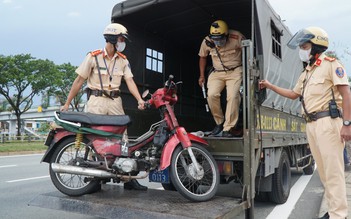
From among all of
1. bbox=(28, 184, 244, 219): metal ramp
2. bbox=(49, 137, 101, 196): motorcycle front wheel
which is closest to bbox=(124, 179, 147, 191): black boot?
bbox=(28, 184, 244, 219): metal ramp

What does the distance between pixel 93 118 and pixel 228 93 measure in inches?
78.5

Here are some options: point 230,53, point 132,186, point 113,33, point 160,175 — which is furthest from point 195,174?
point 230,53

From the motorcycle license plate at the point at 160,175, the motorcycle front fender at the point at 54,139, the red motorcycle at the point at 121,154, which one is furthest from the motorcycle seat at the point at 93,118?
the motorcycle license plate at the point at 160,175

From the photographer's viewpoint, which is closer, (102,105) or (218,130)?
(102,105)

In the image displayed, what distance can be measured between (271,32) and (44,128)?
151ft

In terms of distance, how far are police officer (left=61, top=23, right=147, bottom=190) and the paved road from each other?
4.50 feet

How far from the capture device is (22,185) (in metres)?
7.85

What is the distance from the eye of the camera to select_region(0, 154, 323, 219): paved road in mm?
5227

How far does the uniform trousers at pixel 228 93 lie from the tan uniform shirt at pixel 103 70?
141 cm

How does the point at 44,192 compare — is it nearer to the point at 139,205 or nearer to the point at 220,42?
the point at 139,205

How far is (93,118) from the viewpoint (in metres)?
4.16

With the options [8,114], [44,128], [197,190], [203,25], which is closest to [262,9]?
[203,25]

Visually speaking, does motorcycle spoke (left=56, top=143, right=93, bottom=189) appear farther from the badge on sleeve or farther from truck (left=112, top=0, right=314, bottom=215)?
the badge on sleeve

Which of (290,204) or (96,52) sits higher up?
(96,52)
